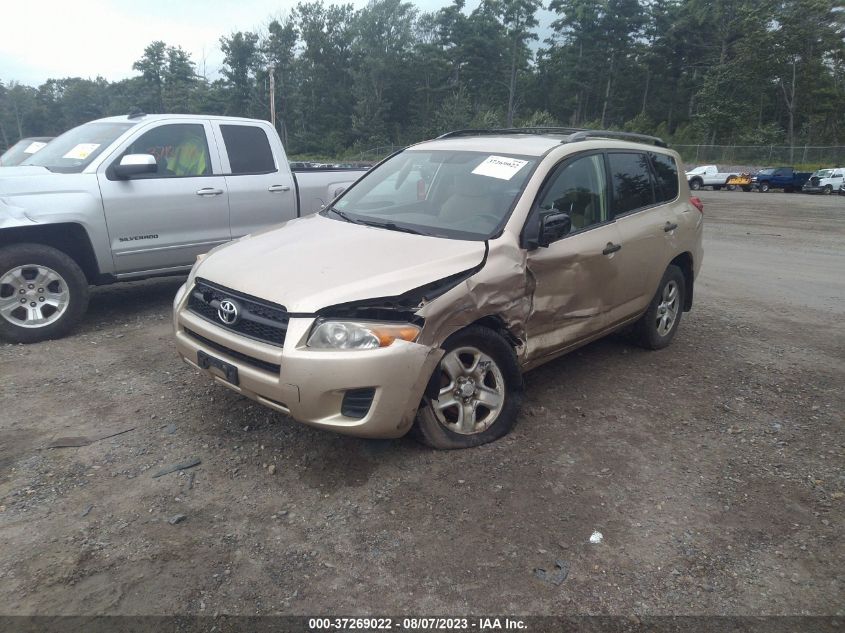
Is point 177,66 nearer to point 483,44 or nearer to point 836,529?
point 483,44

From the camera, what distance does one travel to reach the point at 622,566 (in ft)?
8.96

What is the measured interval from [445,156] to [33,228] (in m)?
3.53

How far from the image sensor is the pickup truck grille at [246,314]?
3197 millimetres

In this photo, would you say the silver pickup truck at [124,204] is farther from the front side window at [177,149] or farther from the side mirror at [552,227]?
the side mirror at [552,227]

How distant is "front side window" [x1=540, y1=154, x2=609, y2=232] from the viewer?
161 inches

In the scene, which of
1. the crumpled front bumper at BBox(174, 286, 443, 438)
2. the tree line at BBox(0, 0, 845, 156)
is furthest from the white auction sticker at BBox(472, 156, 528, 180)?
the tree line at BBox(0, 0, 845, 156)

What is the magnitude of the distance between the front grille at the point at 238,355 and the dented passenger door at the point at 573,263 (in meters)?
1.60

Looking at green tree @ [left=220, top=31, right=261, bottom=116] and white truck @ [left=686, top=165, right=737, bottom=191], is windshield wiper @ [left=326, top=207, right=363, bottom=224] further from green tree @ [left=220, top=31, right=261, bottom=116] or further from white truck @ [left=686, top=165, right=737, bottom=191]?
green tree @ [left=220, top=31, right=261, bottom=116]

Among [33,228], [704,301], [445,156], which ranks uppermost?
[445,156]

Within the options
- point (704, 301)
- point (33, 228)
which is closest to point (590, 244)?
point (704, 301)

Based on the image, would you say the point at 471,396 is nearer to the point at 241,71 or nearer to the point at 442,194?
the point at 442,194

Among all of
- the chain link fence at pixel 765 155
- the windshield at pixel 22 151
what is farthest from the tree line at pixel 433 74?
the windshield at pixel 22 151

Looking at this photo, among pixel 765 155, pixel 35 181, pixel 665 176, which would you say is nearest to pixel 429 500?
pixel 665 176

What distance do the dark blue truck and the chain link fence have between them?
10.2 metres
